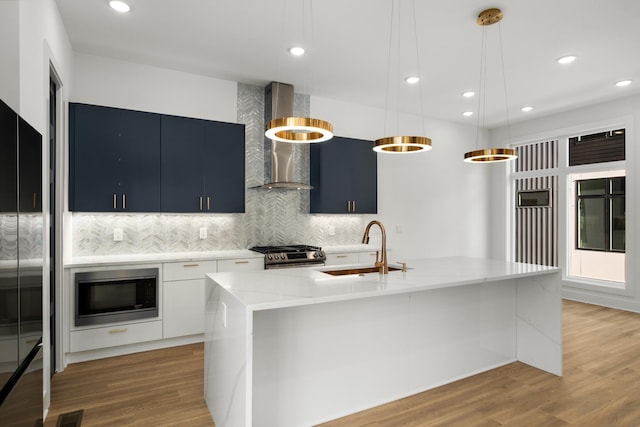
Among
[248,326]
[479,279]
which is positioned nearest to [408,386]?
[479,279]

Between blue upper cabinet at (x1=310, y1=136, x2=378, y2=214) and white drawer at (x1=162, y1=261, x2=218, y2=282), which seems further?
blue upper cabinet at (x1=310, y1=136, x2=378, y2=214)

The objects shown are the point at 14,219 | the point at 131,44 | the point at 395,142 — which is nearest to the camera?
the point at 14,219

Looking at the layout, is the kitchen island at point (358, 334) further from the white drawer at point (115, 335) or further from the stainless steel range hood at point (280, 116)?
the stainless steel range hood at point (280, 116)

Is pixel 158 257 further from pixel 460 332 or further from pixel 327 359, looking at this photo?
pixel 460 332

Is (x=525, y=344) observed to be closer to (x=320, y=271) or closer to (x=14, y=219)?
(x=320, y=271)

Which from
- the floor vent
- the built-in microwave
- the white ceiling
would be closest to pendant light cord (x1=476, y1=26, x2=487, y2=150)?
the white ceiling

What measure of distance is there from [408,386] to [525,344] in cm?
132

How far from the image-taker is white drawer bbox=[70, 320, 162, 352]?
3.36 meters

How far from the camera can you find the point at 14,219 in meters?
1.34

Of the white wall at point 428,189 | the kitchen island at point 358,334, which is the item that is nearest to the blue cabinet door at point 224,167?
the white wall at point 428,189

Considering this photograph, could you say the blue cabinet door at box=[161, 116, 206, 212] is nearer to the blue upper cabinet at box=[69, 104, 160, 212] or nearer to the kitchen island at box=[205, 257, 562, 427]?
the blue upper cabinet at box=[69, 104, 160, 212]

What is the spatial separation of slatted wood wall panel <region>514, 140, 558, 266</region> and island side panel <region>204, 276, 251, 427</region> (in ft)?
19.4

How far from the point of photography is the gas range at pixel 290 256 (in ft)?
13.7

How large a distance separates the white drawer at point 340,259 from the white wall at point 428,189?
1170 millimetres
